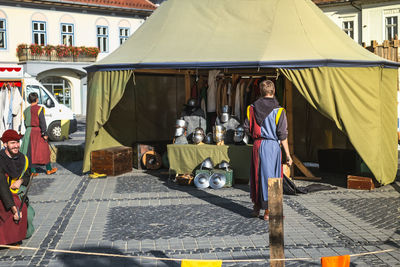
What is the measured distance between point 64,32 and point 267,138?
31.6m

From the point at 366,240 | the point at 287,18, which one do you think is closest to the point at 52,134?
the point at 287,18

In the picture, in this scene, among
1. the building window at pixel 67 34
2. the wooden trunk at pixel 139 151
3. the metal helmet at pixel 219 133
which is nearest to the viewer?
the metal helmet at pixel 219 133

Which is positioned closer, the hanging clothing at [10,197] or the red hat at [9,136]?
the hanging clothing at [10,197]

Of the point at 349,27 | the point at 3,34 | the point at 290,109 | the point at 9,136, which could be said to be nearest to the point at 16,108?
the point at 290,109

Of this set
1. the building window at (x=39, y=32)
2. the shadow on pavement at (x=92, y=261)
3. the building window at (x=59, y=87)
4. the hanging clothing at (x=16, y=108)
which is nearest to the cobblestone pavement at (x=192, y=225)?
the shadow on pavement at (x=92, y=261)

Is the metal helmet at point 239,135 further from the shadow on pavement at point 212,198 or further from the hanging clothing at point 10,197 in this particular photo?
the hanging clothing at point 10,197

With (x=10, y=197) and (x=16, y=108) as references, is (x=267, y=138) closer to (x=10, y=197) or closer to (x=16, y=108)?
(x=10, y=197)

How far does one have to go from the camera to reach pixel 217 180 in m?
10.3

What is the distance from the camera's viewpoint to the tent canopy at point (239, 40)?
1016cm

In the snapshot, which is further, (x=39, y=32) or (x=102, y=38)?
(x=102, y=38)

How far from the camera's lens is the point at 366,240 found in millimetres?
6762

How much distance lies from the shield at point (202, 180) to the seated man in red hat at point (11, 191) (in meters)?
4.23

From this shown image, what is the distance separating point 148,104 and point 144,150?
1.44 m

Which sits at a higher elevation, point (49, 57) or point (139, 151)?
point (49, 57)
